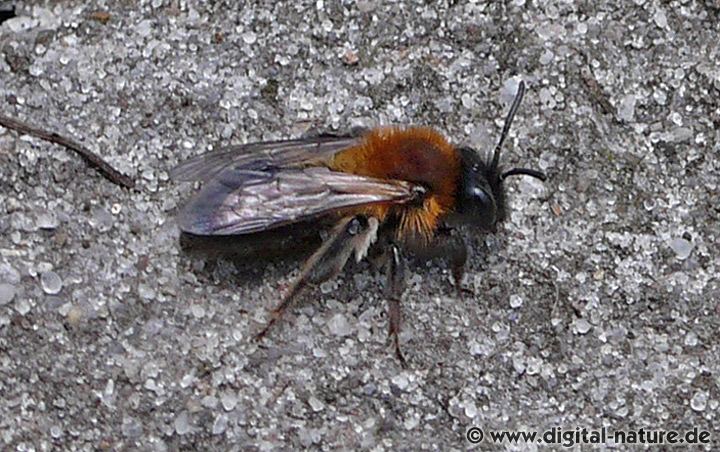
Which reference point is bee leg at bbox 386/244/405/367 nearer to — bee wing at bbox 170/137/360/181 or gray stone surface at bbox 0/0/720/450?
gray stone surface at bbox 0/0/720/450

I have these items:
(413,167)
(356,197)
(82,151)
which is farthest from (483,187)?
(82,151)

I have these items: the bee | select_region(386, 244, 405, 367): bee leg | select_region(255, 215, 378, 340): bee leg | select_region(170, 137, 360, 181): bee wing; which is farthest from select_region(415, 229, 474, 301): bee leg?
select_region(170, 137, 360, 181): bee wing

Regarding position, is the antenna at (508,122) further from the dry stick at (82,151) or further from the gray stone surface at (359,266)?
the dry stick at (82,151)

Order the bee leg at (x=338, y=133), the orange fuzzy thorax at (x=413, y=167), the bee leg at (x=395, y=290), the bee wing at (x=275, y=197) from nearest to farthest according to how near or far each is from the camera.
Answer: the bee wing at (x=275, y=197) < the orange fuzzy thorax at (x=413, y=167) < the bee leg at (x=395, y=290) < the bee leg at (x=338, y=133)

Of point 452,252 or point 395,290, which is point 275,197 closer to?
point 395,290

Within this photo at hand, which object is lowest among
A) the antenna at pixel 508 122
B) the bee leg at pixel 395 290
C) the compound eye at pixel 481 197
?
the bee leg at pixel 395 290

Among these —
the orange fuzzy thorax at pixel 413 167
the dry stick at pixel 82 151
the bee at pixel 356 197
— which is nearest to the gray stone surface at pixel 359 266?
the dry stick at pixel 82 151

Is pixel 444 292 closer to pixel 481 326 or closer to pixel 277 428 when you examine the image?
pixel 481 326
